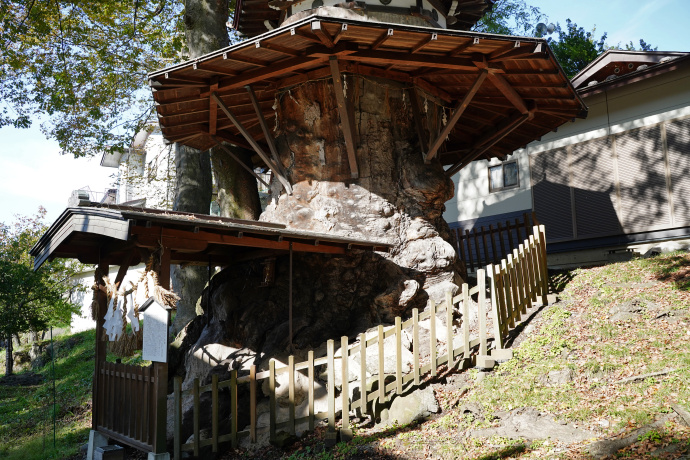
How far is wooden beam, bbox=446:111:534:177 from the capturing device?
1243 centimetres

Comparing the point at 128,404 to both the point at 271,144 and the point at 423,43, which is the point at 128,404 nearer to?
the point at 271,144

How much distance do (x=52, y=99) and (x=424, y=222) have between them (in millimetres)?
11759

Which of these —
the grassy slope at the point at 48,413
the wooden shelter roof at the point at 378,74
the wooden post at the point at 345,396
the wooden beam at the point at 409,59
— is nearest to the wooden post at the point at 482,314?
the wooden post at the point at 345,396

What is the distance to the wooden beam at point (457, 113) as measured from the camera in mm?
10344

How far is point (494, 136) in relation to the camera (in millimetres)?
13094

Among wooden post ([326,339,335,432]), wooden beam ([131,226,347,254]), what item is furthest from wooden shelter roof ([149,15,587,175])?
wooden post ([326,339,335,432])

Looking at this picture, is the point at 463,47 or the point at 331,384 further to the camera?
the point at 463,47

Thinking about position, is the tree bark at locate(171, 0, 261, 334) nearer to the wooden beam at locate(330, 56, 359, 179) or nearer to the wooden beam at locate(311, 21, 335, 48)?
the wooden beam at locate(330, 56, 359, 179)

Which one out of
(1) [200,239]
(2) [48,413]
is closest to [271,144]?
(1) [200,239]

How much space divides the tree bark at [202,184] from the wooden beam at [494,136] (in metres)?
5.16

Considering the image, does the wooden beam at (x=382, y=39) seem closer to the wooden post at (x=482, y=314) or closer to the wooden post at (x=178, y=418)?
the wooden post at (x=482, y=314)

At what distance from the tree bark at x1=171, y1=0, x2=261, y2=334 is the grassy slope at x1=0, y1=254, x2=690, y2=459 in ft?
14.4

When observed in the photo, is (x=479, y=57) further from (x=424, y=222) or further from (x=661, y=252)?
(x=661, y=252)

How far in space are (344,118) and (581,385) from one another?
578 centimetres
